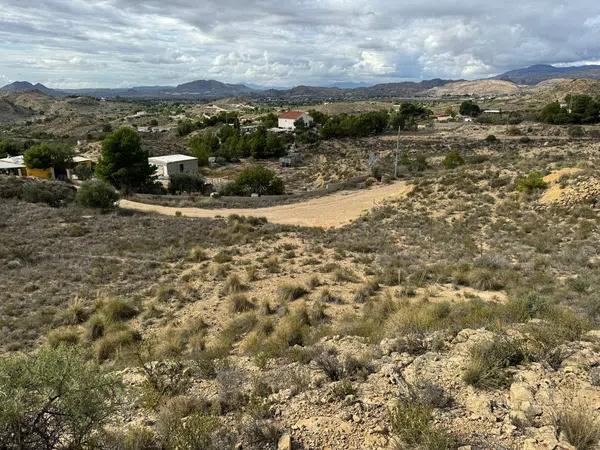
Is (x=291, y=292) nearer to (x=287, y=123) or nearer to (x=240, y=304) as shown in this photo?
(x=240, y=304)

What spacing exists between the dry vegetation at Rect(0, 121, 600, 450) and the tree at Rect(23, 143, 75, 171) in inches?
1028

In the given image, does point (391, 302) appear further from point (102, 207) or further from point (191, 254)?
point (102, 207)

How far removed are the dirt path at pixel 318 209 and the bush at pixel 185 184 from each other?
681 cm

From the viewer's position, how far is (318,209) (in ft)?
104

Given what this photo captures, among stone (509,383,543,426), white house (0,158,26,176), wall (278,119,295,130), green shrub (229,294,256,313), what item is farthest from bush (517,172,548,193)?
wall (278,119,295,130)

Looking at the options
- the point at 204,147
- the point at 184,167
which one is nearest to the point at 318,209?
the point at 184,167

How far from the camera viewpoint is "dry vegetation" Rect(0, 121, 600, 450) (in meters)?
5.16

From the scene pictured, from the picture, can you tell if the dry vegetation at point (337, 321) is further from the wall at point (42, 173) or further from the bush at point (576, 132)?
the bush at point (576, 132)

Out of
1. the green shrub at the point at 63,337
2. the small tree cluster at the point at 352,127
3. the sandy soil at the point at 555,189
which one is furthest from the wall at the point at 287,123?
the green shrub at the point at 63,337

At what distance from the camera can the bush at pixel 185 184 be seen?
41.6 meters

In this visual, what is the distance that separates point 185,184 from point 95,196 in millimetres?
12797

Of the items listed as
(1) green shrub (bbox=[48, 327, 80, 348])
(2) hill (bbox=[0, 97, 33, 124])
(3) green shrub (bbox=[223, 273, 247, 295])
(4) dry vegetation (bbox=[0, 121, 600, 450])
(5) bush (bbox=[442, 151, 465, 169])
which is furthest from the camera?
(2) hill (bbox=[0, 97, 33, 124])

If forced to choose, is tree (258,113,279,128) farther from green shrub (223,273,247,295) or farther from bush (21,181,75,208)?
green shrub (223,273,247,295)

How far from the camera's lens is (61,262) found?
56.4 ft
